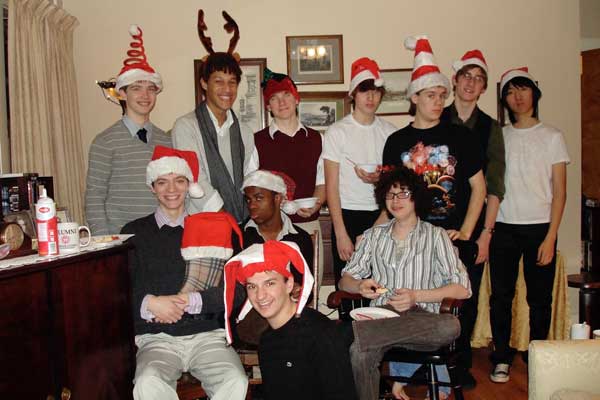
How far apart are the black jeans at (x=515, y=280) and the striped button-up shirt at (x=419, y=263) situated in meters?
0.82

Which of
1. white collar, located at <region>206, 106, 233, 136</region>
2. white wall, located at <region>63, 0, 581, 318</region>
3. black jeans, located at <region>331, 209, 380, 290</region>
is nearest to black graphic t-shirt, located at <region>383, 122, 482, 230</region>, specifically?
black jeans, located at <region>331, 209, 380, 290</region>

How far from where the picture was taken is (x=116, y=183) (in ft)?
8.97

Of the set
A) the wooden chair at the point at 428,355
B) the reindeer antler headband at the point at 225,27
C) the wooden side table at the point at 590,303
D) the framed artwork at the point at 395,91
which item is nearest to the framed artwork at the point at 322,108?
the framed artwork at the point at 395,91

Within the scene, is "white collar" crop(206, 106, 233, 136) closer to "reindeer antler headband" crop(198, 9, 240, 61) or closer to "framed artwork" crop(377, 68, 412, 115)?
"reindeer antler headband" crop(198, 9, 240, 61)

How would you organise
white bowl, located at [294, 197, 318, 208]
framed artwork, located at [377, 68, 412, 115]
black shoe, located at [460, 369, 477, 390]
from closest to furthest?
white bowl, located at [294, 197, 318, 208]
black shoe, located at [460, 369, 477, 390]
framed artwork, located at [377, 68, 412, 115]

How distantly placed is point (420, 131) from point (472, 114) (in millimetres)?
550

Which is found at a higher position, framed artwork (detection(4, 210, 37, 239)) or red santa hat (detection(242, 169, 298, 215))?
red santa hat (detection(242, 169, 298, 215))

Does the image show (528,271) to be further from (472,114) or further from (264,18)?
(264,18)

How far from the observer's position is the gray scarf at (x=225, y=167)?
2.95m

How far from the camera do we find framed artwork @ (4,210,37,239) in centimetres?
206

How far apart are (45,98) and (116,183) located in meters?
1.23

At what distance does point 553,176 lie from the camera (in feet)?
10.8

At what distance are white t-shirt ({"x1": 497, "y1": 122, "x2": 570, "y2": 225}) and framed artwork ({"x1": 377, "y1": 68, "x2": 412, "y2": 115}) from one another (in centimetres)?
125

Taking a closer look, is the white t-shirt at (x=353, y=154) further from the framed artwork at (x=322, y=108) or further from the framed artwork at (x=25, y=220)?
the framed artwork at (x=25, y=220)
